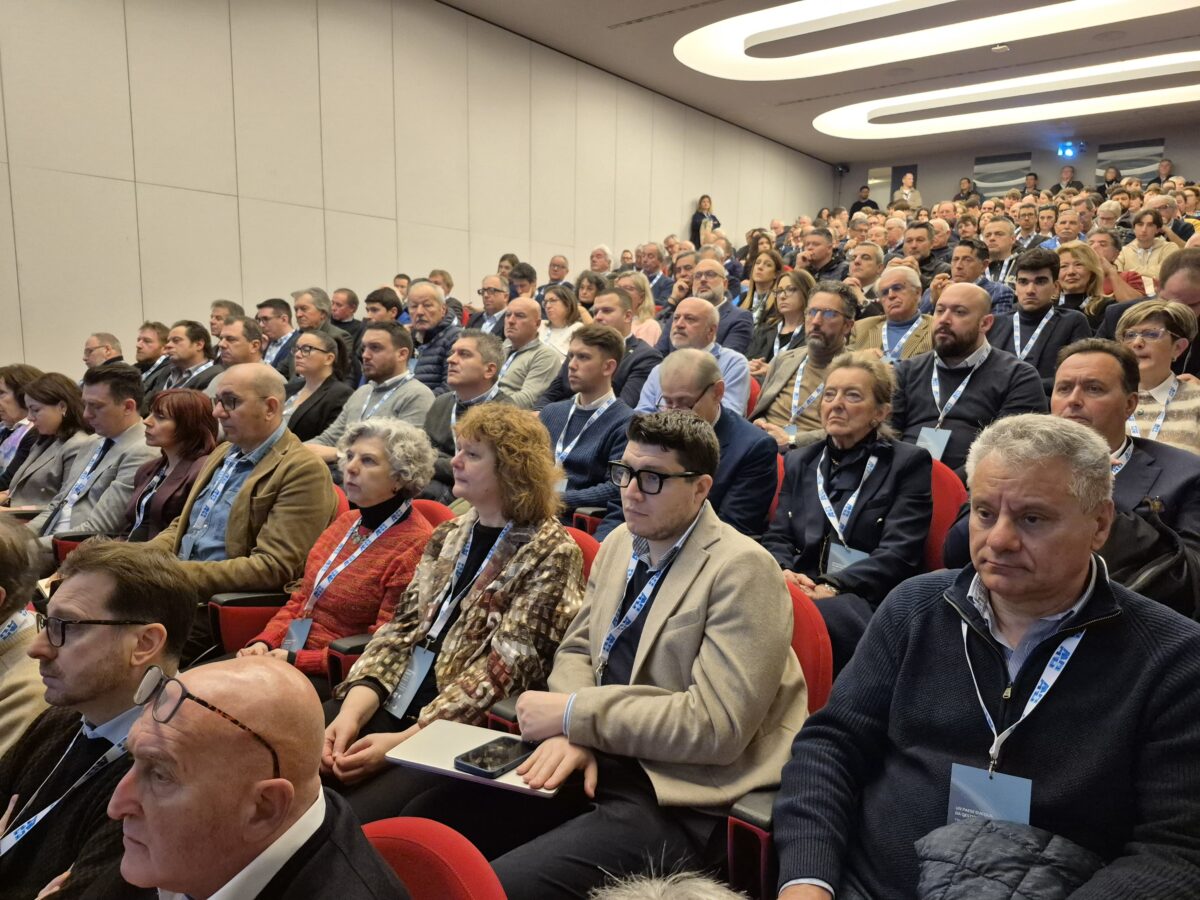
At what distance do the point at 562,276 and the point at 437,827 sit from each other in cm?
869

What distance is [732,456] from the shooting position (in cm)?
299

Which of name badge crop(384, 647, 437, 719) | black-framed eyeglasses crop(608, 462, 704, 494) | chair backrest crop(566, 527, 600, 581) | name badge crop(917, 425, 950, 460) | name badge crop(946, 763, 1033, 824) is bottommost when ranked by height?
name badge crop(384, 647, 437, 719)

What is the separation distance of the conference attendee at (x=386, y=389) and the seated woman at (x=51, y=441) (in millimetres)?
1190

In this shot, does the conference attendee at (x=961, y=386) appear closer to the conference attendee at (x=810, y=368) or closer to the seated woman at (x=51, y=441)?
the conference attendee at (x=810, y=368)

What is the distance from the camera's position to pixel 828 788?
141 cm

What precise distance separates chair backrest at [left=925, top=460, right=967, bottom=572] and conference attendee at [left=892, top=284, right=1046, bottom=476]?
677 mm

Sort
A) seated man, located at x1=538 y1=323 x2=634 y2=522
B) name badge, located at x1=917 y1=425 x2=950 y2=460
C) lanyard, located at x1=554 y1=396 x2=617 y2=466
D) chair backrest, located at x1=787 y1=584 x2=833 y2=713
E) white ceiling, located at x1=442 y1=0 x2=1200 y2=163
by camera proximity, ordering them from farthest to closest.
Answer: white ceiling, located at x1=442 y1=0 x2=1200 y2=163, lanyard, located at x1=554 y1=396 x2=617 y2=466, seated man, located at x1=538 y1=323 x2=634 y2=522, name badge, located at x1=917 y1=425 x2=950 y2=460, chair backrest, located at x1=787 y1=584 x2=833 y2=713

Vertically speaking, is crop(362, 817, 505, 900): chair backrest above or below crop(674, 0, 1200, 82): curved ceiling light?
below

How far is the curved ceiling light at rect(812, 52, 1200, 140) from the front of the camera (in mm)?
11484

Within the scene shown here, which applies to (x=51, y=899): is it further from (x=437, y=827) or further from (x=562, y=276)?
(x=562, y=276)

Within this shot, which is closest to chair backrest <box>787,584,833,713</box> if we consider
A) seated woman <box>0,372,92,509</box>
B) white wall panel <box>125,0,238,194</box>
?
seated woman <box>0,372,92,509</box>

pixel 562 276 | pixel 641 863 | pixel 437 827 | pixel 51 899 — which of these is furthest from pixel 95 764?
pixel 562 276

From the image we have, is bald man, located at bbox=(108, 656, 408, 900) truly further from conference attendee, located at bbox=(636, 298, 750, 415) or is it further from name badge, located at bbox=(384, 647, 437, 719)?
conference attendee, located at bbox=(636, 298, 750, 415)

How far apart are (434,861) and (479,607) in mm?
1071
